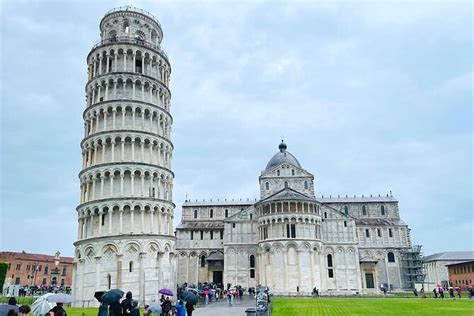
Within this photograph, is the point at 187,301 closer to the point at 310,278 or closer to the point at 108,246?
the point at 108,246

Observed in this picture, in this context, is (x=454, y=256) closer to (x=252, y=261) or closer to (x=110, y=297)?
(x=252, y=261)

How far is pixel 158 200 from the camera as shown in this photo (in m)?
40.6

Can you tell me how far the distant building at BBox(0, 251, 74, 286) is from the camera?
3376 inches

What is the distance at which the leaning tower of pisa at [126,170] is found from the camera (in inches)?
1495

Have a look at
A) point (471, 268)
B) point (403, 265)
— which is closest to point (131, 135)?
point (403, 265)

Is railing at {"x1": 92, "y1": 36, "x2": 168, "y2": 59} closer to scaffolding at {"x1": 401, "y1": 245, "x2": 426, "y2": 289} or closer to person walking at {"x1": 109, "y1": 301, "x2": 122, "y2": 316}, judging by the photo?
person walking at {"x1": 109, "y1": 301, "x2": 122, "y2": 316}

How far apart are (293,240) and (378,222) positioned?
22418mm

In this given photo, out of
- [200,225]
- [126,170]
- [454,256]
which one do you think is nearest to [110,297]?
[126,170]

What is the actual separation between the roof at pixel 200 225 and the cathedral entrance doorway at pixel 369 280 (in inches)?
985

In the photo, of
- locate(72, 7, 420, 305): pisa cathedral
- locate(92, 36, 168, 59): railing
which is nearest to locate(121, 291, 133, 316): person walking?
locate(72, 7, 420, 305): pisa cathedral

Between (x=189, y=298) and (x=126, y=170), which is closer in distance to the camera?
(x=189, y=298)

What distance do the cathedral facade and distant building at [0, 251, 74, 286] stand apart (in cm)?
3910

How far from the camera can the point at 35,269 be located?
295 ft

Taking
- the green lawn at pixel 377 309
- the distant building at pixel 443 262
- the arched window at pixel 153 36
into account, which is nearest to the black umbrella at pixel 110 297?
the green lawn at pixel 377 309
